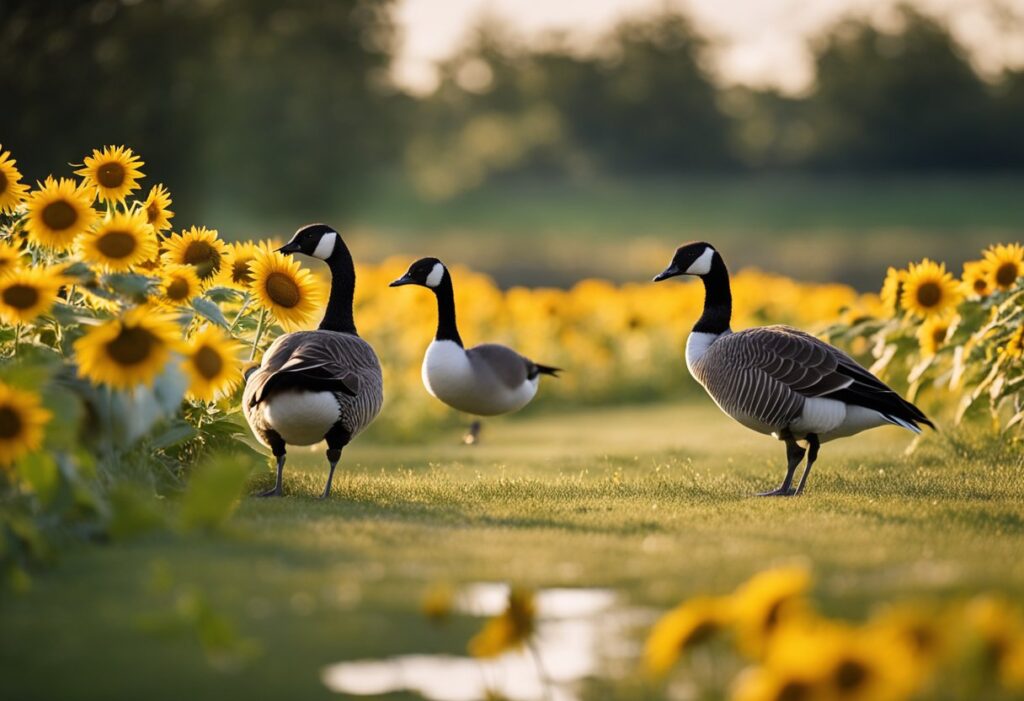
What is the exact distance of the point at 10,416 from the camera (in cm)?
489

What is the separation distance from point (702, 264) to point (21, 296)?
166 inches

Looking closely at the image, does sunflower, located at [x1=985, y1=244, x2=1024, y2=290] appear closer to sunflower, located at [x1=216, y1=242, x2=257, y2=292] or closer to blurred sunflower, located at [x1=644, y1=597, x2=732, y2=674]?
sunflower, located at [x1=216, y1=242, x2=257, y2=292]

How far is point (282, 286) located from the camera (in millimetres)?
7359

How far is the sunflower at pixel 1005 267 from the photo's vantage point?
27.8ft

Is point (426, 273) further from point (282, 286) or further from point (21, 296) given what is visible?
point (21, 296)

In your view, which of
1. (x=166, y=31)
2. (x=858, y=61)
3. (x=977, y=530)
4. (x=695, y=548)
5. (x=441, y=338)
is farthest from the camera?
(x=858, y=61)

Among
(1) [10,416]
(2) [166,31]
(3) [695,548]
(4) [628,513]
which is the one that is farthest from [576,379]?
(2) [166,31]

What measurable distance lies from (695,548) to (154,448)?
8.61 ft

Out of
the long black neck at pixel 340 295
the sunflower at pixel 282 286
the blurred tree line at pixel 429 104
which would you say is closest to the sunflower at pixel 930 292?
the long black neck at pixel 340 295

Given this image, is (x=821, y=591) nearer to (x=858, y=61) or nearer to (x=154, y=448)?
(x=154, y=448)

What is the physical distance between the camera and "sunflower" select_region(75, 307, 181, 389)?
5.48 metres

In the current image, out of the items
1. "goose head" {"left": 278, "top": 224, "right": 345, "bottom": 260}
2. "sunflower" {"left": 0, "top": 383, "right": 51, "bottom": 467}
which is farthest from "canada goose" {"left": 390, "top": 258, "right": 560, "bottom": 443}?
"sunflower" {"left": 0, "top": 383, "right": 51, "bottom": 467}

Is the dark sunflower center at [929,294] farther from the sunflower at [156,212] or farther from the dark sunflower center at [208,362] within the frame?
the dark sunflower center at [208,362]

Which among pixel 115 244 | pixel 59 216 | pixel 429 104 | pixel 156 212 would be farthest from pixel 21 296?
pixel 429 104
